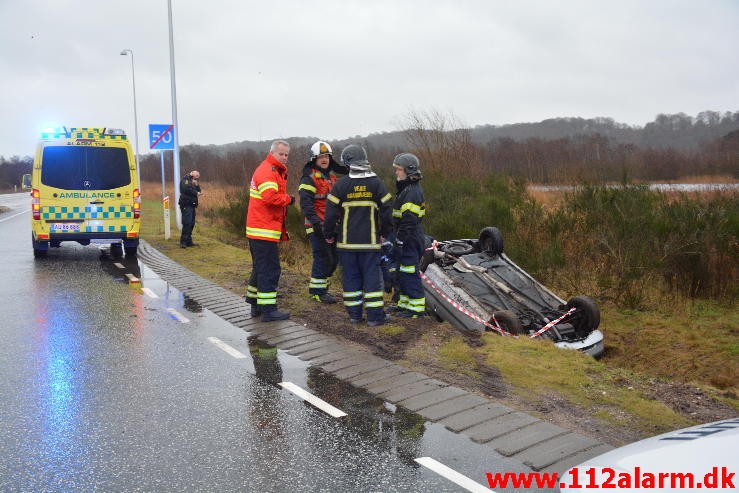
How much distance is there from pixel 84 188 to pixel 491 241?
7861 millimetres

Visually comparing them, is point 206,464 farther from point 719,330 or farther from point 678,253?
point 678,253

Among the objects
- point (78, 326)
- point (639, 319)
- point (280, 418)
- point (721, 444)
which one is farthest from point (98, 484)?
point (639, 319)

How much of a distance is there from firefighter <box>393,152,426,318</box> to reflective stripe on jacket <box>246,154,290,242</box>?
126 centimetres

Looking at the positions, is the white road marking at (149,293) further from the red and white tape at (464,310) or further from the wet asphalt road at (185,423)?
the red and white tape at (464,310)

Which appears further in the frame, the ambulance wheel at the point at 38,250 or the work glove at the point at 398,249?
the ambulance wheel at the point at 38,250

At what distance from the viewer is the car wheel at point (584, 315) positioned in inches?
285

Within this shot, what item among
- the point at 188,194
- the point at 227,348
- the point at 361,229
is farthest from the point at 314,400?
the point at 188,194

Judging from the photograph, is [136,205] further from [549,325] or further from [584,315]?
[584,315]

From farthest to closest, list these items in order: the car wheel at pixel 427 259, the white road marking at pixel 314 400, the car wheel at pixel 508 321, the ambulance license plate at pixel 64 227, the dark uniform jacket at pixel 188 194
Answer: the dark uniform jacket at pixel 188 194 → the ambulance license plate at pixel 64 227 → the car wheel at pixel 427 259 → the car wheel at pixel 508 321 → the white road marking at pixel 314 400

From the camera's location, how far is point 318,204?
876cm

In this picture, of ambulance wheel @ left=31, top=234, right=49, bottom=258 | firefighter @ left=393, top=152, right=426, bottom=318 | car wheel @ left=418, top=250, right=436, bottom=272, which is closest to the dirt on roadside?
firefighter @ left=393, top=152, right=426, bottom=318

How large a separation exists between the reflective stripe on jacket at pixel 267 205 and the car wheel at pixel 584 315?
3378 millimetres

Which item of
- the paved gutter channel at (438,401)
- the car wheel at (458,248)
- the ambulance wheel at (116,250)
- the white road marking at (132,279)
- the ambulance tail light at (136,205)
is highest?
the ambulance tail light at (136,205)

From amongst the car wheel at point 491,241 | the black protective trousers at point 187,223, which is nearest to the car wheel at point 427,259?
the car wheel at point 491,241
